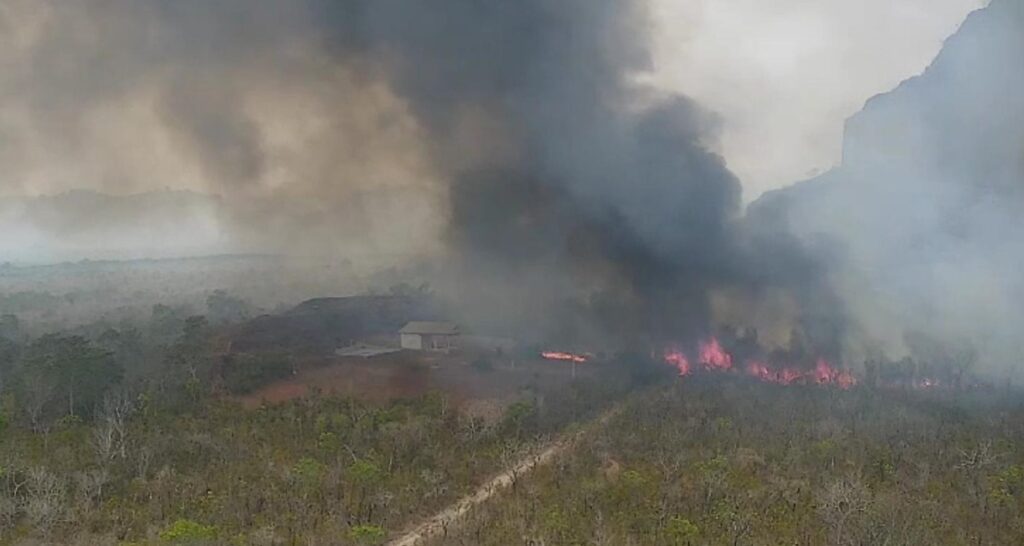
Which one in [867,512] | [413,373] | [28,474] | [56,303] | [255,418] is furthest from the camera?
[56,303]

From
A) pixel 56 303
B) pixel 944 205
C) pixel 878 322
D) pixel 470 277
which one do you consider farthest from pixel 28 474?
pixel 56 303

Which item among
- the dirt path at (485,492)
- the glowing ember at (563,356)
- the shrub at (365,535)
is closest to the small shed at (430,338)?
the glowing ember at (563,356)

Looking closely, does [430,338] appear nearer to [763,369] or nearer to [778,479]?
[763,369]

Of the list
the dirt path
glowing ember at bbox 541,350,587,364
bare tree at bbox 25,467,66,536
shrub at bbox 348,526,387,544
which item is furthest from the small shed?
shrub at bbox 348,526,387,544

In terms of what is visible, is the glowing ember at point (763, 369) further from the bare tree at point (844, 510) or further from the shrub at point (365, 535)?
the shrub at point (365, 535)

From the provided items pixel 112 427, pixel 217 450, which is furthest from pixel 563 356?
pixel 112 427

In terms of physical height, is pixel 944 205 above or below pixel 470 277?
above

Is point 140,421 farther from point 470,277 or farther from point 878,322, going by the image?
point 878,322
